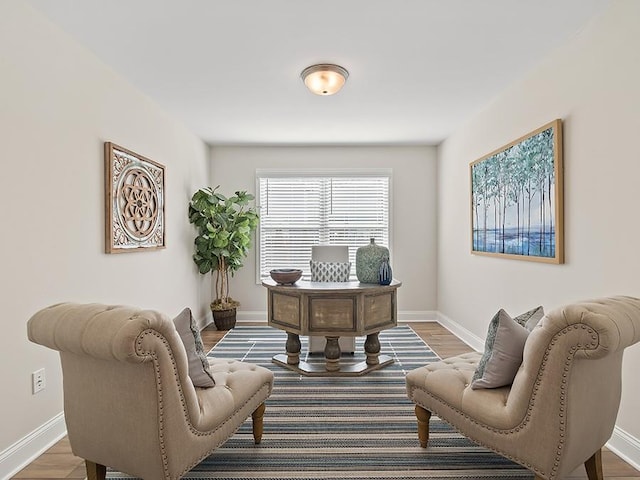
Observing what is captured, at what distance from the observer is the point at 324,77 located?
312cm

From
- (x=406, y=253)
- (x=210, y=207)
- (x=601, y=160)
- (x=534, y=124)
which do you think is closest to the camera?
(x=601, y=160)

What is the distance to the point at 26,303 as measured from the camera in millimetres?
2246

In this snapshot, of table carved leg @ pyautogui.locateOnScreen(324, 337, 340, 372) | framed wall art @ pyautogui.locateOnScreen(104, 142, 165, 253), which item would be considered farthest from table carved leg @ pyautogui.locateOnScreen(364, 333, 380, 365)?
framed wall art @ pyautogui.locateOnScreen(104, 142, 165, 253)

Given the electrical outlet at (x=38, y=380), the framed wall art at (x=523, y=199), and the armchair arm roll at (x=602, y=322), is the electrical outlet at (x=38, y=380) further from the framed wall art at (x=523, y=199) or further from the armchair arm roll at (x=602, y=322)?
the framed wall art at (x=523, y=199)

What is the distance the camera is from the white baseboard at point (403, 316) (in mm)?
5758

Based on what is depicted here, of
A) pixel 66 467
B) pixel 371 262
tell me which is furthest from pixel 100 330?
pixel 371 262

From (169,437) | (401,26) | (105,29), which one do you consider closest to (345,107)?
(401,26)

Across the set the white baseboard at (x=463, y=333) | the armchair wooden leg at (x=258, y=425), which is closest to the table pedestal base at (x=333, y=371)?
the white baseboard at (x=463, y=333)

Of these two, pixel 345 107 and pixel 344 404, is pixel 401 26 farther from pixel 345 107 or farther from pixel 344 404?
pixel 344 404

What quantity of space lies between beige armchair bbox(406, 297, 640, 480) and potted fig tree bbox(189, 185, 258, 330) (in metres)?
3.77

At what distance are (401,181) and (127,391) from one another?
4838 mm

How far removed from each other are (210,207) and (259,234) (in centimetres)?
103

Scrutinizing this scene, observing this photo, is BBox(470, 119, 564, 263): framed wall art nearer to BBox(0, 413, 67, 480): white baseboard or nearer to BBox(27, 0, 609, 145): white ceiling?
BBox(27, 0, 609, 145): white ceiling

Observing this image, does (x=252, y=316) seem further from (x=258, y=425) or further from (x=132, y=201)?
(x=258, y=425)
